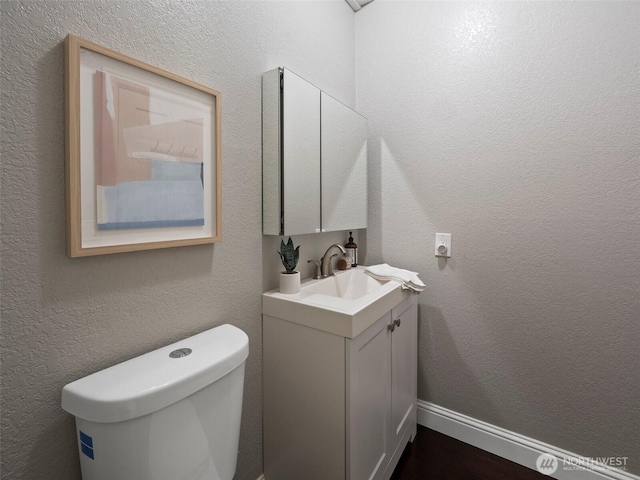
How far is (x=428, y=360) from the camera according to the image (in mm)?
1713

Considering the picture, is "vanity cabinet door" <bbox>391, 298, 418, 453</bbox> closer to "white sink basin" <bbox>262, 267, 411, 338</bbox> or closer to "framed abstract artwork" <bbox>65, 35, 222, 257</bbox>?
"white sink basin" <bbox>262, 267, 411, 338</bbox>

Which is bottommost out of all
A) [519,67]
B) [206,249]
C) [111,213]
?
[206,249]

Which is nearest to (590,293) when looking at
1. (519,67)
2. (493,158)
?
(493,158)

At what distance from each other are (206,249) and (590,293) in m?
1.56

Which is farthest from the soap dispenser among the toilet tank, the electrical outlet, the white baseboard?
the toilet tank

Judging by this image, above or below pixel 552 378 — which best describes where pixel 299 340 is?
above

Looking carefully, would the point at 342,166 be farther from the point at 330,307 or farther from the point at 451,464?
the point at 451,464

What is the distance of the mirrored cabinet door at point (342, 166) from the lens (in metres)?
1.49

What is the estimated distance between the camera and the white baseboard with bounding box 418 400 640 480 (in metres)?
1.31

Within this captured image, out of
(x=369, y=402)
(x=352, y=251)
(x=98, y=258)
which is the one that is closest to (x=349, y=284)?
(x=352, y=251)

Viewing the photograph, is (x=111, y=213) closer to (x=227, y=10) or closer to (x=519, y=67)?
(x=227, y=10)

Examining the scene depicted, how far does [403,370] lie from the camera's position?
147cm

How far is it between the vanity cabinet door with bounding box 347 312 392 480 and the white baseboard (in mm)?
504

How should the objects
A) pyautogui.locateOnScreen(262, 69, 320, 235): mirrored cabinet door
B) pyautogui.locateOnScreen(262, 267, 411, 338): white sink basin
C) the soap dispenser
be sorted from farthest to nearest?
the soap dispenser
pyautogui.locateOnScreen(262, 69, 320, 235): mirrored cabinet door
pyautogui.locateOnScreen(262, 267, 411, 338): white sink basin
